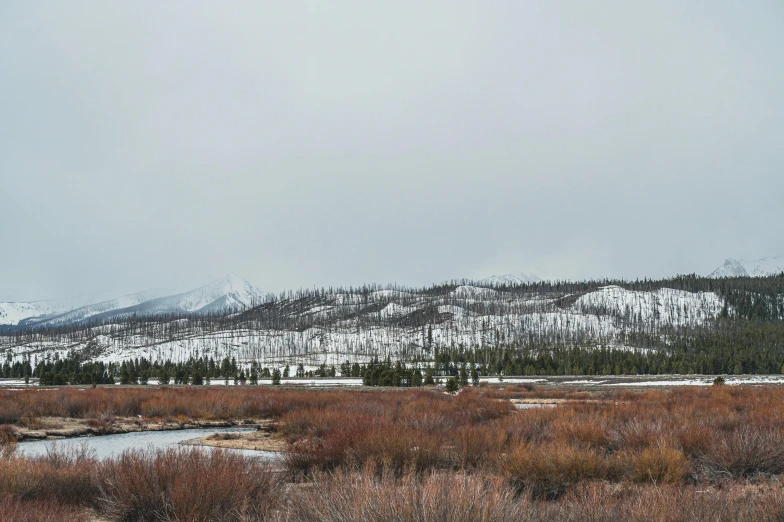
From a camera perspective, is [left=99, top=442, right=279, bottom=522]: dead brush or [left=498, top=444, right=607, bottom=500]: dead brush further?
[left=498, top=444, right=607, bottom=500]: dead brush

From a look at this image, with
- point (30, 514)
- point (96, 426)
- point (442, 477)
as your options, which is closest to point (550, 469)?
point (442, 477)

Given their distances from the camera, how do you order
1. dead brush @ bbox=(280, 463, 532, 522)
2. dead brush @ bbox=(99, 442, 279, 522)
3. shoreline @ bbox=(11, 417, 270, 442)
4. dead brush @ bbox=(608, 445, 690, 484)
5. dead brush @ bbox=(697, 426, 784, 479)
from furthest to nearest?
shoreline @ bbox=(11, 417, 270, 442)
dead brush @ bbox=(697, 426, 784, 479)
dead brush @ bbox=(608, 445, 690, 484)
dead brush @ bbox=(99, 442, 279, 522)
dead brush @ bbox=(280, 463, 532, 522)

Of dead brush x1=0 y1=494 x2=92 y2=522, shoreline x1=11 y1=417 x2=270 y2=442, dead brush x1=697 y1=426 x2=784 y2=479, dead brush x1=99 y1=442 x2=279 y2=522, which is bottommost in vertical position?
shoreline x1=11 y1=417 x2=270 y2=442

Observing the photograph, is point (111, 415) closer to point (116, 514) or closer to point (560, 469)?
point (116, 514)

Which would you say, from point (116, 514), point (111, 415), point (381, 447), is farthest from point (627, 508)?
point (111, 415)

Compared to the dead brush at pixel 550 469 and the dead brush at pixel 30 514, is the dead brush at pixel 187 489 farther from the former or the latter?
the dead brush at pixel 550 469

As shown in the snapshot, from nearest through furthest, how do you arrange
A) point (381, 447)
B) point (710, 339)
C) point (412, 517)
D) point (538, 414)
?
1. point (412, 517)
2. point (381, 447)
3. point (538, 414)
4. point (710, 339)

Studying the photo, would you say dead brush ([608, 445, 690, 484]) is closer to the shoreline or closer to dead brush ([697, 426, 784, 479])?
dead brush ([697, 426, 784, 479])

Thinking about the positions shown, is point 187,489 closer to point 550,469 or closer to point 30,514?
point 30,514

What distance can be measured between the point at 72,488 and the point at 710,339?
175046mm

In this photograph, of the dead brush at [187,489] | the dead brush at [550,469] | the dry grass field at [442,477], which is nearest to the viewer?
the dry grass field at [442,477]

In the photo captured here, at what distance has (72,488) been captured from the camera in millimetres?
8844

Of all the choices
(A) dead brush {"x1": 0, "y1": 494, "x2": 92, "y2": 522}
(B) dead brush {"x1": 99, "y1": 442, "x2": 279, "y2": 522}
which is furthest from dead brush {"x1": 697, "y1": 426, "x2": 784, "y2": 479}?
(A) dead brush {"x1": 0, "y1": 494, "x2": 92, "y2": 522}

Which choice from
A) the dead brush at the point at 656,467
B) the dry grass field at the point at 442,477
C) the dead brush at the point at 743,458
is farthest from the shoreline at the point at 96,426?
the dead brush at the point at 743,458
